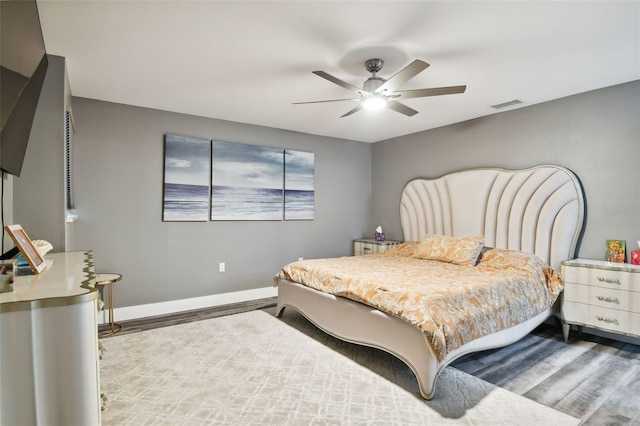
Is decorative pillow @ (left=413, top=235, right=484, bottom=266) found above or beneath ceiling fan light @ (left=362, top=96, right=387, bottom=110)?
beneath

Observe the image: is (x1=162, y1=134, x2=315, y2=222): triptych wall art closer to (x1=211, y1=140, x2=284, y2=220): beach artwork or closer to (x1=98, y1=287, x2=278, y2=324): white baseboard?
(x1=211, y1=140, x2=284, y2=220): beach artwork

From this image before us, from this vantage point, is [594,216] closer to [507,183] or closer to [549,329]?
[507,183]

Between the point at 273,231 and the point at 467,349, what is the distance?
3.20 m

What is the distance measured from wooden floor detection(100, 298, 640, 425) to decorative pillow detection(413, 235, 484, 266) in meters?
0.96

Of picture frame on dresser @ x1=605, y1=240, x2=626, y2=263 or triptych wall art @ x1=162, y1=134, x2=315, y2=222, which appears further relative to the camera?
triptych wall art @ x1=162, y1=134, x2=315, y2=222

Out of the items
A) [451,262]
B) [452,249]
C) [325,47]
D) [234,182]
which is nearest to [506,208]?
[452,249]

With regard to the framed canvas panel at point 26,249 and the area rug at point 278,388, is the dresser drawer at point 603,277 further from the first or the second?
the framed canvas panel at point 26,249

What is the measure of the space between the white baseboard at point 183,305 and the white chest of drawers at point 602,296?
3580 mm

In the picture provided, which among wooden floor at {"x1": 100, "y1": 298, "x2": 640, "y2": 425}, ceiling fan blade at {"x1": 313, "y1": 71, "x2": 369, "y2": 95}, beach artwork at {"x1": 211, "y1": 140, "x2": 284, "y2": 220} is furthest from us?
beach artwork at {"x1": 211, "y1": 140, "x2": 284, "y2": 220}

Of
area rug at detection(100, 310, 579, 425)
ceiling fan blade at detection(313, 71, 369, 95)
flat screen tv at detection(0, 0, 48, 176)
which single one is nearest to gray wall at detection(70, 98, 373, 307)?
area rug at detection(100, 310, 579, 425)

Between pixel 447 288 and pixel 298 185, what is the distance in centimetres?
313

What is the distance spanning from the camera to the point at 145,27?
2336mm

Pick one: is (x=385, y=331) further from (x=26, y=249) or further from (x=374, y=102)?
(x=26, y=249)

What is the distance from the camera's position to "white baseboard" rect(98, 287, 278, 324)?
3930 mm
